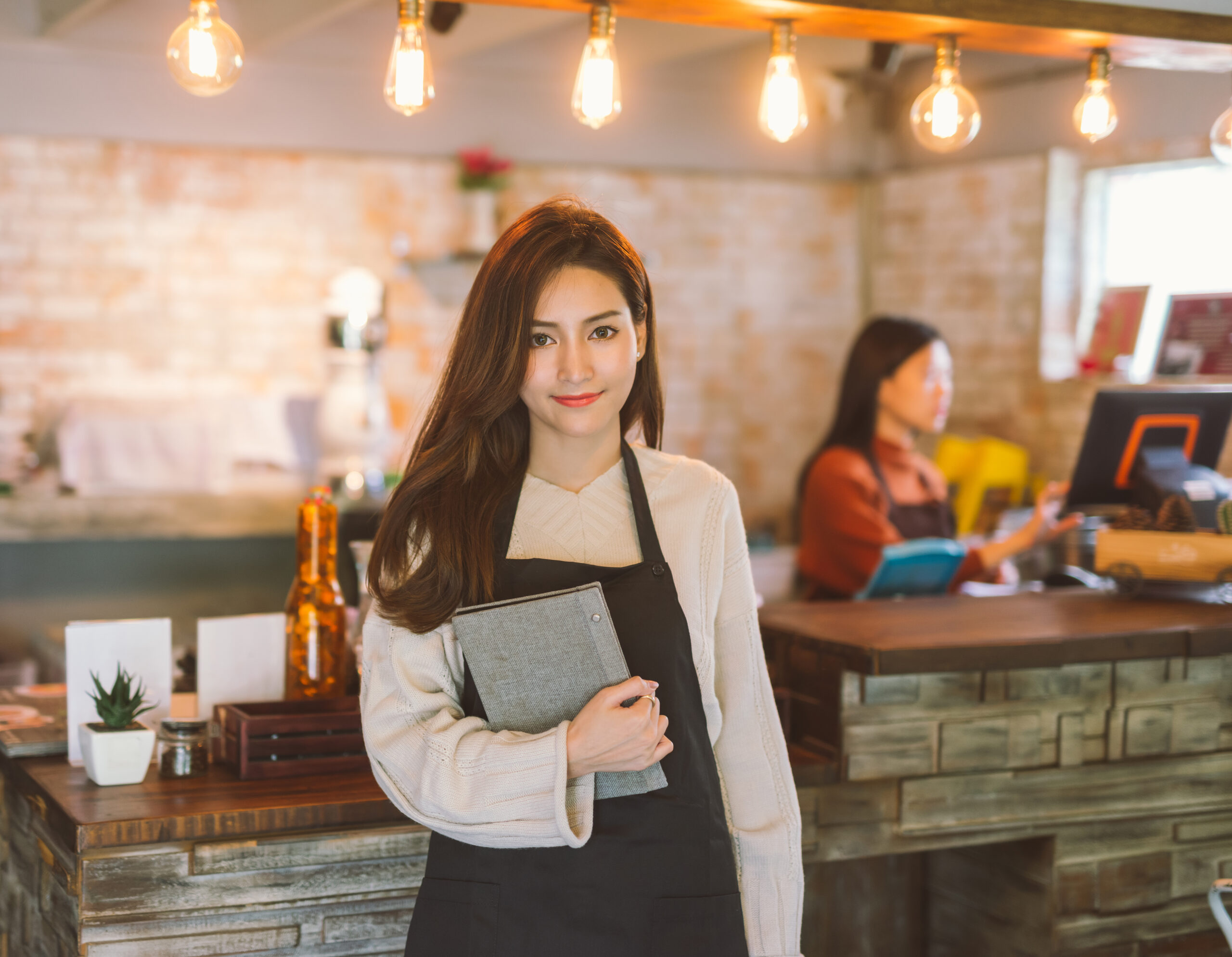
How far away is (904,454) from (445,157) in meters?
3.24

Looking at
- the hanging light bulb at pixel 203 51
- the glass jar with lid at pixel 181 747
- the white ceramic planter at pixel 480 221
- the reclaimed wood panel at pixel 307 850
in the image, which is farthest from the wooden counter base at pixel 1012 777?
the white ceramic planter at pixel 480 221

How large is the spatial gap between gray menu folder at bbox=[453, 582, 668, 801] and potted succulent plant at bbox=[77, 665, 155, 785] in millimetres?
782

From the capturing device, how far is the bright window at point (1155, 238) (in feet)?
18.1

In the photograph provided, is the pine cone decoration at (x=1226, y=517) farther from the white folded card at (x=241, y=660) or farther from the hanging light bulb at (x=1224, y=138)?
the white folded card at (x=241, y=660)

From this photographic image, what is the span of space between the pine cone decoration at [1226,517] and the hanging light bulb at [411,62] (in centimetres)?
215

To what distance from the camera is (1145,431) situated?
3365 mm

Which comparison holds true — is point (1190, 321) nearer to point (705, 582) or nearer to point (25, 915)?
point (705, 582)

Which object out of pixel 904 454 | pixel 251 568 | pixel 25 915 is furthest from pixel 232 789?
pixel 251 568

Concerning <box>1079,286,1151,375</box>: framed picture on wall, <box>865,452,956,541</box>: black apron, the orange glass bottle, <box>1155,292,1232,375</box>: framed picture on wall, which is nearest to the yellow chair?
<box>1079,286,1151,375</box>: framed picture on wall

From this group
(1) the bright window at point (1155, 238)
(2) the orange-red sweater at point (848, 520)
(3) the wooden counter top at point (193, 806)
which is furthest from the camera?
(1) the bright window at point (1155, 238)

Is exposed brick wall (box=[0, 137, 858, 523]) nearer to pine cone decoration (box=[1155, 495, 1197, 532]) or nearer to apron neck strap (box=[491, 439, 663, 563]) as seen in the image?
pine cone decoration (box=[1155, 495, 1197, 532])

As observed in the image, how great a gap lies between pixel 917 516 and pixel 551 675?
8.31 feet

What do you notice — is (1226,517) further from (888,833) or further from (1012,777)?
(888,833)

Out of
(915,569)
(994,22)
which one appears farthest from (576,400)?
(915,569)
